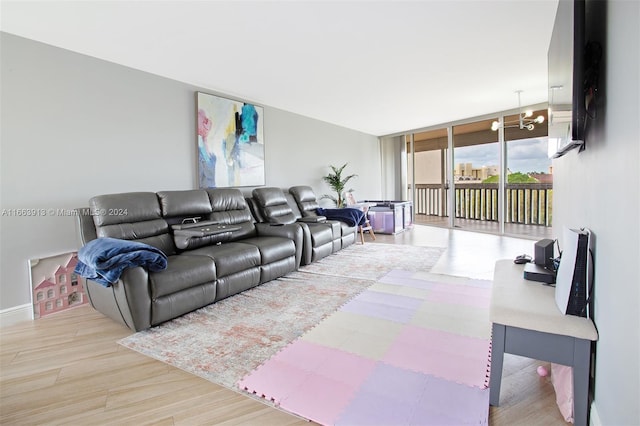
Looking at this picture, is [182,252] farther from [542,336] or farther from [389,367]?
[542,336]

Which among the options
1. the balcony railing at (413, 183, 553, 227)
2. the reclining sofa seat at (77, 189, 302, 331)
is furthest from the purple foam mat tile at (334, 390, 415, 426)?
the balcony railing at (413, 183, 553, 227)

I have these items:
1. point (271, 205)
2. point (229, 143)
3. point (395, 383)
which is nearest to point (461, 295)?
point (395, 383)

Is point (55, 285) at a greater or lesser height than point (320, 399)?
greater

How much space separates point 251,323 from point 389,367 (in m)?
1.11

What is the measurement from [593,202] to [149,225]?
10.6 feet

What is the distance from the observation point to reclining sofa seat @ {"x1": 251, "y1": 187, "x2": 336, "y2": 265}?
13.3 feet

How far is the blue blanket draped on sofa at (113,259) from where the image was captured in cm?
214

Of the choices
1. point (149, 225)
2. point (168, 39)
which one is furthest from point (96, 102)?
point (149, 225)

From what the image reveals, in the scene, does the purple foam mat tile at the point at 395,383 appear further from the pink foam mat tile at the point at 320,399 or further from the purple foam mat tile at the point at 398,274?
the purple foam mat tile at the point at 398,274

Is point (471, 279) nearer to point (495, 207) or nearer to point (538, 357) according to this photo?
point (538, 357)

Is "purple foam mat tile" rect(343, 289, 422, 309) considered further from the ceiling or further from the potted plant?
the potted plant

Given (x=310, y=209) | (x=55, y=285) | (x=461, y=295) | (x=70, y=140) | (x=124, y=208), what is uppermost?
(x=70, y=140)

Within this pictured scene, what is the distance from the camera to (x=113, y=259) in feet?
7.05

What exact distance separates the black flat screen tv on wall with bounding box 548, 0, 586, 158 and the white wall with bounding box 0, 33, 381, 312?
3608 mm
